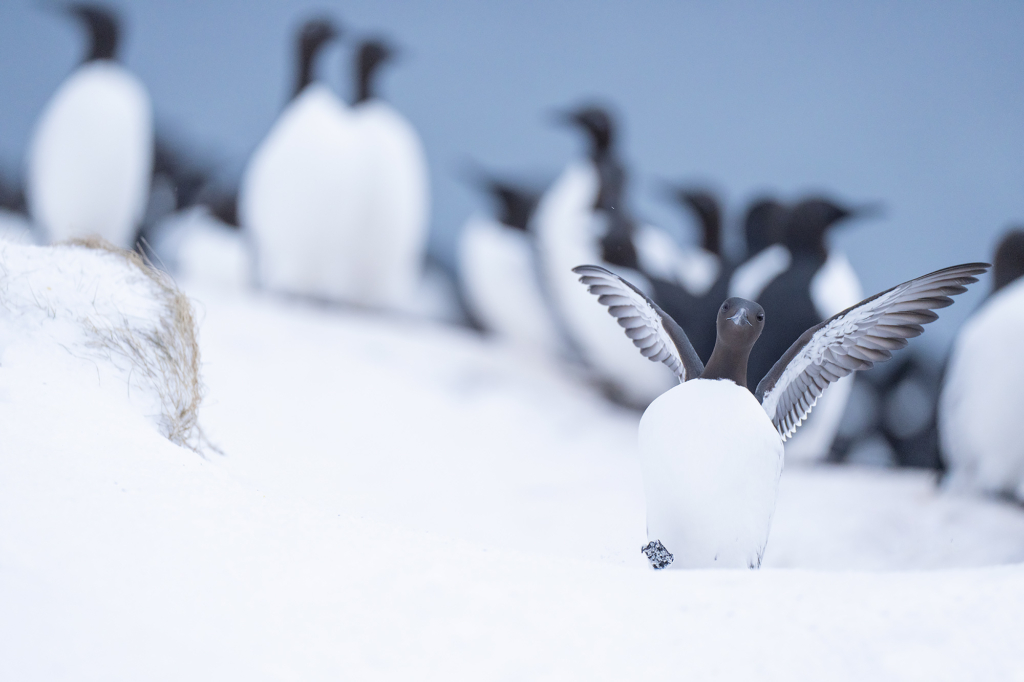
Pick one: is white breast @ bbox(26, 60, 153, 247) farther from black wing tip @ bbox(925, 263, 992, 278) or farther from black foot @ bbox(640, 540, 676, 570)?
black wing tip @ bbox(925, 263, 992, 278)

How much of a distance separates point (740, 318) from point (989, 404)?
10.3 feet

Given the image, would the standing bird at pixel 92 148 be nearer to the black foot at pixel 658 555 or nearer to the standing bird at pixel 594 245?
the standing bird at pixel 594 245

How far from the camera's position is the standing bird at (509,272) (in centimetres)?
933

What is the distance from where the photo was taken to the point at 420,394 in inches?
258

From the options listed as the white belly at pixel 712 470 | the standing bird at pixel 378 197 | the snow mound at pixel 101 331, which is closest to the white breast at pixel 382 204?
the standing bird at pixel 378 197

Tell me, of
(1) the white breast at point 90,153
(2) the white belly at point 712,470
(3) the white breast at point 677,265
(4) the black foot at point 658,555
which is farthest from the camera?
(1) the white breast at point 90,153

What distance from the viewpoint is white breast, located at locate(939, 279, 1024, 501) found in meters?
5.31

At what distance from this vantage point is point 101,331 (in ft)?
10.2

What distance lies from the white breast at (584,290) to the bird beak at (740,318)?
421 centimetres

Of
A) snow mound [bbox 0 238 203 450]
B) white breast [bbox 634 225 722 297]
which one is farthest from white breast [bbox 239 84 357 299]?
snow mound [bbox 0 238 203 450]

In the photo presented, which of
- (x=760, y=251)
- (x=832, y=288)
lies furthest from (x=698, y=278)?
(x=832, y=288)

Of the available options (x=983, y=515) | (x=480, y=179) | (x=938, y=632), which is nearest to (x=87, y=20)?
(x=480, y=179)

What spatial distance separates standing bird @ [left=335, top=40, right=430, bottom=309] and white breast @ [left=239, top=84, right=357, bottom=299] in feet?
0.23

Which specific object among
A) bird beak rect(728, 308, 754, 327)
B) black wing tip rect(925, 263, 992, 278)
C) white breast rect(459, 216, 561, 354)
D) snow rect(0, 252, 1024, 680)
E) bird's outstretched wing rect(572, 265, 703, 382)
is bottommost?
white breast rect(459, 216, 561, 354)
